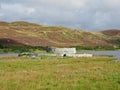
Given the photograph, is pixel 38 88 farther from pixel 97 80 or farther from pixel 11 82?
pixel 97 80

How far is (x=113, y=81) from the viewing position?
31109 millimetres

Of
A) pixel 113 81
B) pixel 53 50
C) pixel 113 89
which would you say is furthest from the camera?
pixel 53 50

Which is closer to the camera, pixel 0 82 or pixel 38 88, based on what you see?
pixel 38 88

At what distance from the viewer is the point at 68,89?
27.3 metres

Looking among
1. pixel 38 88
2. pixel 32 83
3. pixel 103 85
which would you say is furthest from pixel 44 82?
pixel 103 85

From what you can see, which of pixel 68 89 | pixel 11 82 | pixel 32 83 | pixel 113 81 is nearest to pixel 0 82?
pixel 11 82

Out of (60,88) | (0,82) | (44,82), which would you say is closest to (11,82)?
(0,82)

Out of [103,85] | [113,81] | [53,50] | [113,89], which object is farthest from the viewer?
[53,50]

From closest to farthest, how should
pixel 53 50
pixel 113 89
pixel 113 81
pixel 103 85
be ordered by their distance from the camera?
pixel 113 89, pixel 103 85, pixel 113 81, pixel 53 50

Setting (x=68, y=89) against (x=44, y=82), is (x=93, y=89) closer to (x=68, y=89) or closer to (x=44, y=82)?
(x=68, y=89)

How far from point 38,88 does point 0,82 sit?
4905 millimetres

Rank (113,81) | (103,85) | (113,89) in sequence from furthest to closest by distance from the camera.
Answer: (113,81) < (103,85) < (113,89)

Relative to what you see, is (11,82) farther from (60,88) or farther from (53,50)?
(53,50)

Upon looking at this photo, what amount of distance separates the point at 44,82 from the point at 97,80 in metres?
4.68
